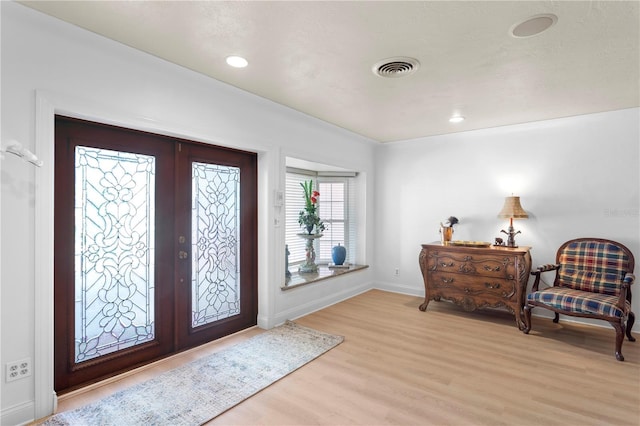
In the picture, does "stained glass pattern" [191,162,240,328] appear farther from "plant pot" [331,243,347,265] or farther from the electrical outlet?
"plant pot" [331,243,347,265]

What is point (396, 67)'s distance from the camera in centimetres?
254

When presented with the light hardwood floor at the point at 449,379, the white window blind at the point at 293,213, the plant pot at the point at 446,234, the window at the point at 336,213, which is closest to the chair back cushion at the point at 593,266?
the light hardwood floor at the point at 449,379

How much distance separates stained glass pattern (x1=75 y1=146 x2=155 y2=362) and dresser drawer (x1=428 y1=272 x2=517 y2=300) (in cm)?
322

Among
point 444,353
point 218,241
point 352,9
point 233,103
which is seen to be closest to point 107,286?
point 218,241

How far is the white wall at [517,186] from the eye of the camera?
3.61 metres

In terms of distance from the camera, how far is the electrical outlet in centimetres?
187

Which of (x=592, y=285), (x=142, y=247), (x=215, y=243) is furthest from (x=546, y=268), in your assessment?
(x=142, y=247)

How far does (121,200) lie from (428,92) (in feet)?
9.31

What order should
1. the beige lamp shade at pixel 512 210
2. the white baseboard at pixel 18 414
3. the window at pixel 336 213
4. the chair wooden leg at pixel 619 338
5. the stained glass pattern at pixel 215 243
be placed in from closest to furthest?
the white baseboard at pixel 18 414
the chair wooden leg at pixel 619 338
the stained glass pattern at pixel 215 243
the beige lamp shade at pixel 512 210
the window at pixel 336 213

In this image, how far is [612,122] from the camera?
3.62m

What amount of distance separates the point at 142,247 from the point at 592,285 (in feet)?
14.6

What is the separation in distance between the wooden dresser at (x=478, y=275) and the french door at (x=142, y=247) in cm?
231

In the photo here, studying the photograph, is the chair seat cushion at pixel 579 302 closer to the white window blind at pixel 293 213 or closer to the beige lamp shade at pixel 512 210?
the beige lamp shade at pixel 512 210

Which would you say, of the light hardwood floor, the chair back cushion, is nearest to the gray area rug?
the light hardwood floor
